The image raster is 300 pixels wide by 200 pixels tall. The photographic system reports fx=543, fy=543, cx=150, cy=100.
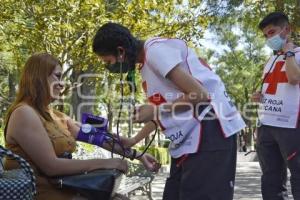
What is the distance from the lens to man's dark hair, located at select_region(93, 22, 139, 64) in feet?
9.46

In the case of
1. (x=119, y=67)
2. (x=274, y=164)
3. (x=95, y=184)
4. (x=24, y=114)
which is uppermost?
(x=119, y=67)

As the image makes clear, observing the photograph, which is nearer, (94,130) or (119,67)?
(119,67)

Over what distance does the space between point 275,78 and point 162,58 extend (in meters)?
1.92

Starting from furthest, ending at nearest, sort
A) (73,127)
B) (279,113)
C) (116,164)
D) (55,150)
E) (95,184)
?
1. (279,113)
2. (73,127)
3. (55,150)
4. (116,164)
5. (95,184)

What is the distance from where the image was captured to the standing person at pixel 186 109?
112 inches

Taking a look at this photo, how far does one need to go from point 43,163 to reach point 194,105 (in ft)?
2.88

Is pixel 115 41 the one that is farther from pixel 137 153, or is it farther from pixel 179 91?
pixel 137 153

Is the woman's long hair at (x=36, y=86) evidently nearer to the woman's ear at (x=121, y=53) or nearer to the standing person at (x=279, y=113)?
the woman's ear at (x=121, y=53)

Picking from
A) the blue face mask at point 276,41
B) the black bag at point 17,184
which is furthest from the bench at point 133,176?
the black bag at point 17,184

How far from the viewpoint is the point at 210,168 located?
287cm

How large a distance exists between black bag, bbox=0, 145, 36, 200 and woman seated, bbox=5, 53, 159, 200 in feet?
1.59

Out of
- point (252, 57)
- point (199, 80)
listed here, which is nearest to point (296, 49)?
point (199, 80)

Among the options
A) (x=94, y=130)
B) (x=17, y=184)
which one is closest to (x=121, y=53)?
(x=94, y=130)

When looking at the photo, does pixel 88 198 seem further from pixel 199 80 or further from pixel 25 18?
pixel 25 18
